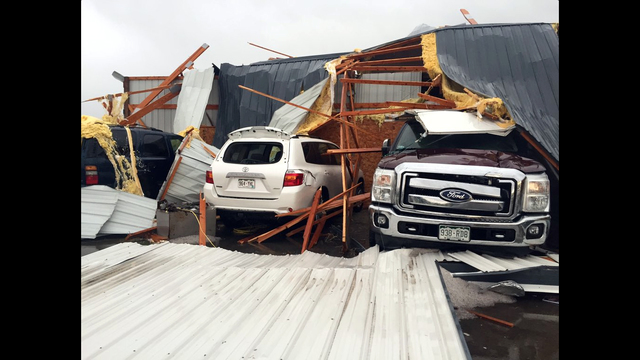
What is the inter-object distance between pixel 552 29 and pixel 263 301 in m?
7.87

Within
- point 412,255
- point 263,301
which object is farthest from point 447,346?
point 412,255

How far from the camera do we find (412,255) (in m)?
3.97

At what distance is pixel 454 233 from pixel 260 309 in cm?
228

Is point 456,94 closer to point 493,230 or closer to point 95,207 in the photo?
point 493,230

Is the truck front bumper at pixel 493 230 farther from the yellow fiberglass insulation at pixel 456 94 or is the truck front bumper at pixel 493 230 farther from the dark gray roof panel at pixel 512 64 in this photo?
the dark gray roof panel at pixel 512 64

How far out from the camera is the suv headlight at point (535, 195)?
4016mm

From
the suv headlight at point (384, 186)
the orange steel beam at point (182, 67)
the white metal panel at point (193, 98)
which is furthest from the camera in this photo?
the orange steel beam at point (182, 67)

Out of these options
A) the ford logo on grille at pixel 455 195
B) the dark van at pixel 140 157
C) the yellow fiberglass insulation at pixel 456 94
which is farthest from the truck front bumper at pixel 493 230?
the dark van at pixel 140 157

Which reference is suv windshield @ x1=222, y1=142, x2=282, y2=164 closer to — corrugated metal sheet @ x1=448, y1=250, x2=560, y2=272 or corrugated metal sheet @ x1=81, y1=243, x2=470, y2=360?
corrugated metal sheet @ x1=81, y1=243, x2=470, y2=360

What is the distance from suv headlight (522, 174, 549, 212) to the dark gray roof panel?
1.94 meters

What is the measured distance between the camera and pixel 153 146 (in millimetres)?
8227

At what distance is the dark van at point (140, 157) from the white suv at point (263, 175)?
2.15 m

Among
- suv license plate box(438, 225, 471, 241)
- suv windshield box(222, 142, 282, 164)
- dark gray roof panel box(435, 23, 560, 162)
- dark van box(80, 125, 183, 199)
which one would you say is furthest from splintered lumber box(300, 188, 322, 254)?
dark van box(80, 125, 183, 199)

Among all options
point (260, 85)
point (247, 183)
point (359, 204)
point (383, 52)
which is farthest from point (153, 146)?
point (383, 52)
